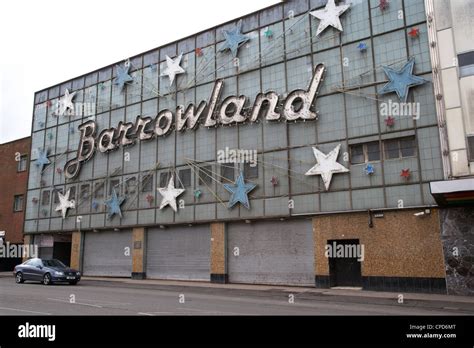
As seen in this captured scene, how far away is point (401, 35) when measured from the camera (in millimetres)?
21078

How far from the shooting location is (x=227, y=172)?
25.5 meters

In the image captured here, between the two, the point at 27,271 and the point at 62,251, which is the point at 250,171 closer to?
the point at 27,271

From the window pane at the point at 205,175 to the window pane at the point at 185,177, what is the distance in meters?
0.99

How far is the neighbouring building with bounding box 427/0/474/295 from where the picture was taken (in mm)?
18250

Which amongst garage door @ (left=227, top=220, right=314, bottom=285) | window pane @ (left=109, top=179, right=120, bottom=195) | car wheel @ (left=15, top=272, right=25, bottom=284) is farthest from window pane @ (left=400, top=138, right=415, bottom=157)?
car wheel @ (left=15, top=272, right=25, bottom=284)

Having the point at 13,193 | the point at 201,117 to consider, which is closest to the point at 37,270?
the point at 201,117

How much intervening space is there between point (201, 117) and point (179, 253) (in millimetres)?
8618

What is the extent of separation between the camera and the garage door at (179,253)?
85.5ft

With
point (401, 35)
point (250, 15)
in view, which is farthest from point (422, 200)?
point (250, 15)

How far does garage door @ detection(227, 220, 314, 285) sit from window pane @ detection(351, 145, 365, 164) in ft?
13.1
